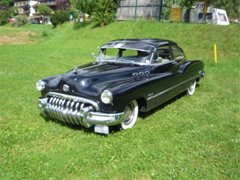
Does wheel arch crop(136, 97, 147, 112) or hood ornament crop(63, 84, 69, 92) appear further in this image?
wheel arch crop(136, 97, 147, 112)

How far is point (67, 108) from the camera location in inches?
181

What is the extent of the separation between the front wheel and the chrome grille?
77cm

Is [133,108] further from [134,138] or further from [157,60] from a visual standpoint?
[157,60]

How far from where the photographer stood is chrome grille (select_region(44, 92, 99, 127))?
4.38 metres

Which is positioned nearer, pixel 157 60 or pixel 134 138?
pixel 134 138

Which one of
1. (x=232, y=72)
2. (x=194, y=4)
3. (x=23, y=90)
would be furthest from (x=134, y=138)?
(x=194, y=4)

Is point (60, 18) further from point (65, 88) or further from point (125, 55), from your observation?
point (65, 88)

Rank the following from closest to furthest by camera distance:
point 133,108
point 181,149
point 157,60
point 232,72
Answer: point 181,149
point 133,108
point 157,60
point 232,72

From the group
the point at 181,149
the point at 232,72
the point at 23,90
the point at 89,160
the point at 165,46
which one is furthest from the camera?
the point at 232,72

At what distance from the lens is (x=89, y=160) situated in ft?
12.8

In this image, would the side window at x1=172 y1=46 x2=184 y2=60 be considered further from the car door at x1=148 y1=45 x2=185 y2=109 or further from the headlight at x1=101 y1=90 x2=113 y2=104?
the headlight at x1=101 y1=90 x2=113 y2=104

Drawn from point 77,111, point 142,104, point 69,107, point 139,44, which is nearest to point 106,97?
point 77,111

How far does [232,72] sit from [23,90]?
25.0 feet

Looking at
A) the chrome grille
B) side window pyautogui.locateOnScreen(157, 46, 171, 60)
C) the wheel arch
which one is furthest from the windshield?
the chrome grille
